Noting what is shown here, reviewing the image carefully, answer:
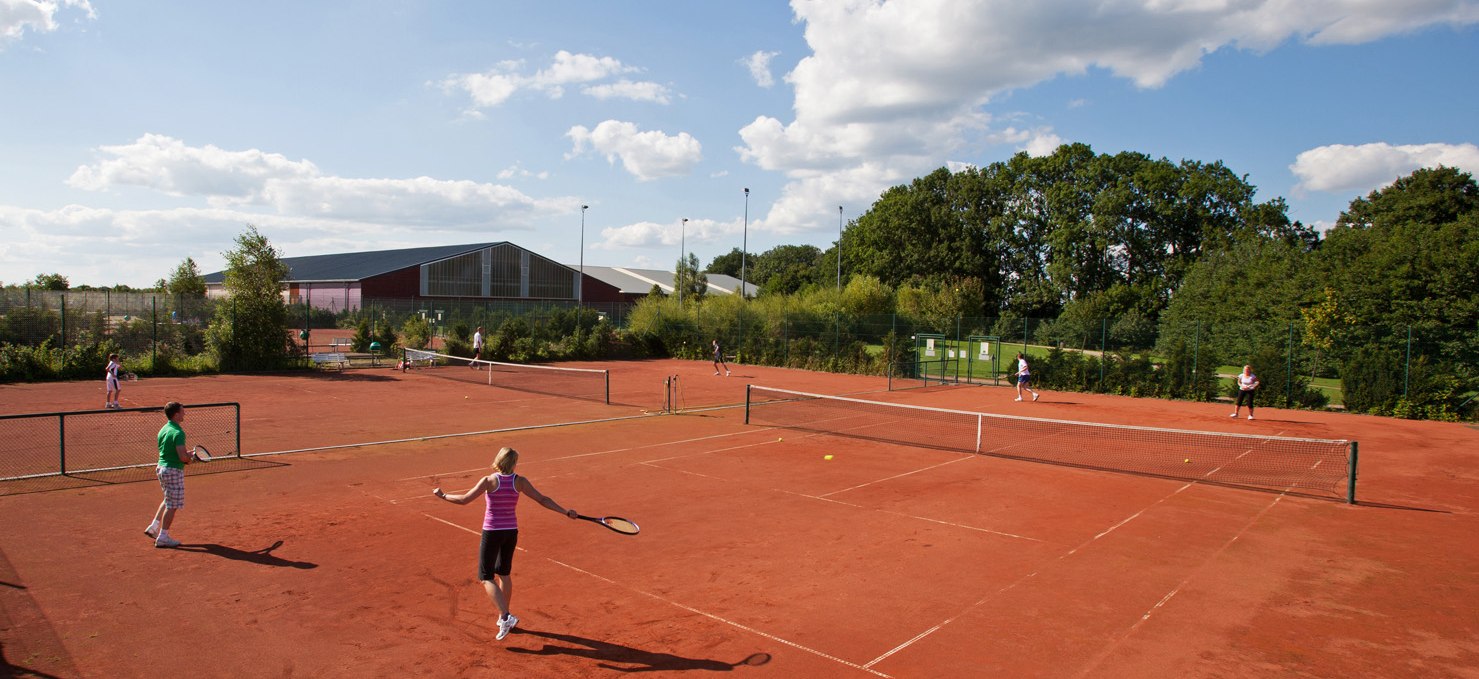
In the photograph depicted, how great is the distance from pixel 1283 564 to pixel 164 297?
1368 inches

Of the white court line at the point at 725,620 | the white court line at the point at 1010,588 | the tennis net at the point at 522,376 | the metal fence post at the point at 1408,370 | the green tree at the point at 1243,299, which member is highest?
the green tree at the point at 1243,299

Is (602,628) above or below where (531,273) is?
below

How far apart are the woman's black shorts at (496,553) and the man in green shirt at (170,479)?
4442 millimetres

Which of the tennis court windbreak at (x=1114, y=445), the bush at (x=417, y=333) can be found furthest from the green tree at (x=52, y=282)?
the tennis court windbreak at (x=1114, y=445)

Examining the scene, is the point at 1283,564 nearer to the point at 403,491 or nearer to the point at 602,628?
the point at 602,628

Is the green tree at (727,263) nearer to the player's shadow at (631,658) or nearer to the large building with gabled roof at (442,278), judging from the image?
the large building with gabled roof at (442,278)

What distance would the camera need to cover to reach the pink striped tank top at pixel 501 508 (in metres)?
6.34

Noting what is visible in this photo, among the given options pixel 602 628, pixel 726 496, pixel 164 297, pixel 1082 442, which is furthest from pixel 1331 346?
pixel 164 297

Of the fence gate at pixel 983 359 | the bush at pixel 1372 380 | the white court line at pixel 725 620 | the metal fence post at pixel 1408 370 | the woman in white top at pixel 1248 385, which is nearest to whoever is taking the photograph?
the white court line at pixel 725 620

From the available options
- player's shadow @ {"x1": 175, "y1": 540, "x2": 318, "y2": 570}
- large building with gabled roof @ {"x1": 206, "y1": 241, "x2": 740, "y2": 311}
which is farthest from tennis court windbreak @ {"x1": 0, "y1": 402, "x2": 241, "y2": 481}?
large building with gabled roof @ {"x1": 206, "y1": 241, "x2": 740, "y2": 311}

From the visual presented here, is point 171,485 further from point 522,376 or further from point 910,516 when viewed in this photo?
point 522,376

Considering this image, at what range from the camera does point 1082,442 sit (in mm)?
16531

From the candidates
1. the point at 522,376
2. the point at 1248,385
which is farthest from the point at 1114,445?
the point at 522,376

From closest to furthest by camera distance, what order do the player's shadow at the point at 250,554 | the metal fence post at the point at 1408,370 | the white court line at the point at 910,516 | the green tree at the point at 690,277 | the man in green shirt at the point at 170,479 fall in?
the player's shadow at the point at 250,554, the man in green shirt at the point at 170,479, the white court line at the point at 910,516, the metal fence post at the point at 1408,370, the green tree at the point at 690,277
